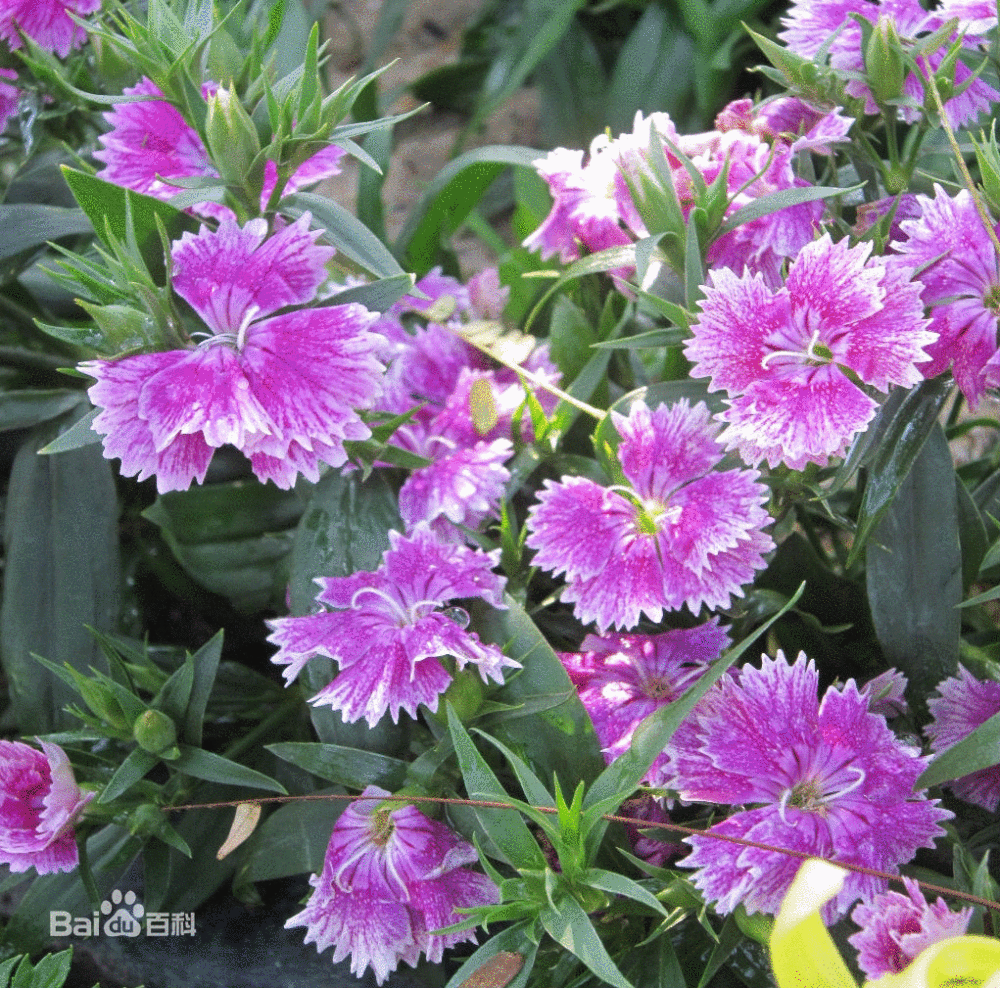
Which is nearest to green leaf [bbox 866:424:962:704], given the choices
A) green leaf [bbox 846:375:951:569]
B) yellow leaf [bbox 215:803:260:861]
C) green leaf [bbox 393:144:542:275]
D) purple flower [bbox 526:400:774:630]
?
green leaf [bbox 846:375:951:569]

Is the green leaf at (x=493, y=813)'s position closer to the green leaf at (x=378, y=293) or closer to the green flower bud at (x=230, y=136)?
the green leaf at (x=378, y=293)

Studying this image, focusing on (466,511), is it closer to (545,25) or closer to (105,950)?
(105,950)

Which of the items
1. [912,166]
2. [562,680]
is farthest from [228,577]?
[912,166]

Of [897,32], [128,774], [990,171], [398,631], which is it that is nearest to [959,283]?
[990,171]

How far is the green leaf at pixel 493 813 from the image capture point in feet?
2.37

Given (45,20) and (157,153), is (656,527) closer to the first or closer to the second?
(157,153)

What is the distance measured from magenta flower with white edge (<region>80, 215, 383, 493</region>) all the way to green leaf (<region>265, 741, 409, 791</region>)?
0.69ft

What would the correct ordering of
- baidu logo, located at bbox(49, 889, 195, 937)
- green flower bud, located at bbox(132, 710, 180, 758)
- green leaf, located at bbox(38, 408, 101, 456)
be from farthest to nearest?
1. baidu logo, located at bbox(49, 889, 195, 937)
2. green flower bud, located at bbox(132, 710, 180, 758)
3. green leaf, located at bbox(38, 408, 101, 456)

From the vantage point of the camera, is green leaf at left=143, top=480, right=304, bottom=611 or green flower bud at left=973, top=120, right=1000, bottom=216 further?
green leaf at left=143, top=480, right=304, bottom=611

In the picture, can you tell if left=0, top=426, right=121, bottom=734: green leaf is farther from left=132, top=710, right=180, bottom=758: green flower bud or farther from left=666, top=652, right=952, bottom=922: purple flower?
left=666, top=652, right=952, bottom=922: purple flower

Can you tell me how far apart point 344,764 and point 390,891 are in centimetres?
10

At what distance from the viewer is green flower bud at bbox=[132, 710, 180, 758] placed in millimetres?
830

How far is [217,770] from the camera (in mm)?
843

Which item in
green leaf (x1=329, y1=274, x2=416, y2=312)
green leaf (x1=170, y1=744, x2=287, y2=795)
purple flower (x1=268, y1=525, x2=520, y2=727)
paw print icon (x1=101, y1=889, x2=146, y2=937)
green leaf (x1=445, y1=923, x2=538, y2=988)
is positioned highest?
green leaf (x1=329, y1=274, x2=416, y2=312)
